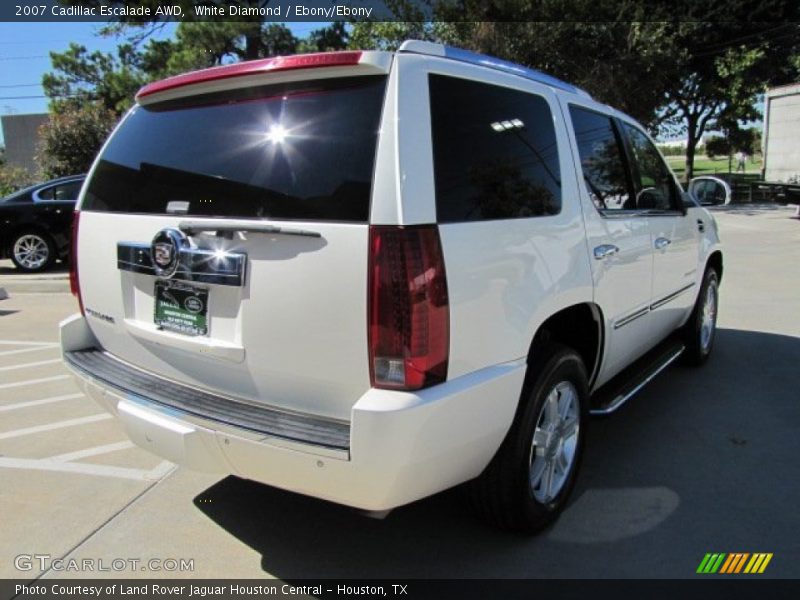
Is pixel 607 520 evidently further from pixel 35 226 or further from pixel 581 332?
pixel 35 226

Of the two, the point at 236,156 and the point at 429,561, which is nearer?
the point at 236,156

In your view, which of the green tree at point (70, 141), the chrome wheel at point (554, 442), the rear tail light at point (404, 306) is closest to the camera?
the rear tail light at point (404, 306)

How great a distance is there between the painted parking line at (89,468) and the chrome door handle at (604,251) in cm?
257

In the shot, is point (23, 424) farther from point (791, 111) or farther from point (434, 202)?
point (791, 111)

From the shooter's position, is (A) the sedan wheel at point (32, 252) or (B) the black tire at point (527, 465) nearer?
(B) the black tire at point (527, 465)

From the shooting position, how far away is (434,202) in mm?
2281

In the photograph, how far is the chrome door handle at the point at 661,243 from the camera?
161 inches

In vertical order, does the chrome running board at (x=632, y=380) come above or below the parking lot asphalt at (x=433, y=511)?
above

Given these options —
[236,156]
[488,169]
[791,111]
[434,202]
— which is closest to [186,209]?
[236,156]

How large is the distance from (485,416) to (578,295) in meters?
0.89

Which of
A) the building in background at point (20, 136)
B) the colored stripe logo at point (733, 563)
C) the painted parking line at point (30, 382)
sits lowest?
the colored stripe logo at point (733, 563)

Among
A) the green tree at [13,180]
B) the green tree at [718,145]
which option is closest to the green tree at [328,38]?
the green tree at [13,180]

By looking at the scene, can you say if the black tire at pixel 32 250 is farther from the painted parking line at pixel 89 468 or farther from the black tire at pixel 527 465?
the black tire at pixel 527 465

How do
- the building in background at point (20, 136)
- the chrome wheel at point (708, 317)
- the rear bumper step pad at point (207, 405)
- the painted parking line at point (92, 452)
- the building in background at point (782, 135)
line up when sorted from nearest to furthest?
the rear bumper step pad at point (207, 405) → the painted parking line at point (92, 452) → the chrome wheel at point (708, 317) → the building in background at point (782, 135) → the building in background at point (20, 136)
